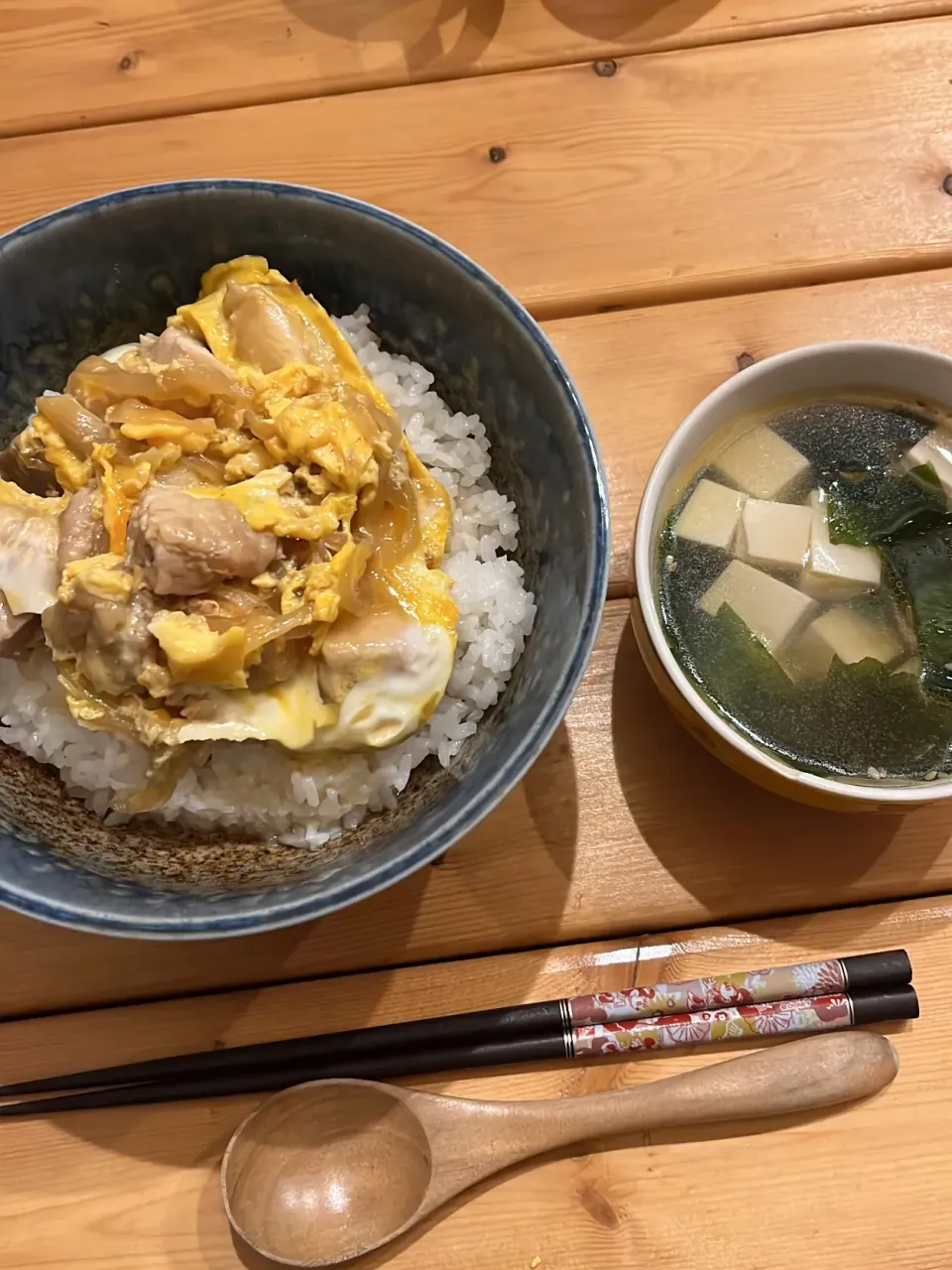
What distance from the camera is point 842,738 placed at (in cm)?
144

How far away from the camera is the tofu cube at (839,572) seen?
150cm

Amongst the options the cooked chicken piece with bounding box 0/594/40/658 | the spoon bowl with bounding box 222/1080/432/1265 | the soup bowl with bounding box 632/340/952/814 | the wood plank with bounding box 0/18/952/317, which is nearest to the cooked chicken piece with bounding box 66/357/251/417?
the cooked chicken piece with bounding box 0/594/40/658

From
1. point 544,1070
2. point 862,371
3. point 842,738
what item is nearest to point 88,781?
point 544,1070

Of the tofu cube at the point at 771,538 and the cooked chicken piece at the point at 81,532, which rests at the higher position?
the cooked chicken piece at the point at 81,532

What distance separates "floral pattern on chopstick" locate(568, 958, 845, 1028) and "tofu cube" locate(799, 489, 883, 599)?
57cm

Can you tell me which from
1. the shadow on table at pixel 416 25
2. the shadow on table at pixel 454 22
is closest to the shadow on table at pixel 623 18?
→ the shadow on table at pixel 454 22

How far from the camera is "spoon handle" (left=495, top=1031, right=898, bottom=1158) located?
1.33 m

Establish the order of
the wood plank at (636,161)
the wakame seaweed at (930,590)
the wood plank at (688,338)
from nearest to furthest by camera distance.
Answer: the wakame seaweed at (930,590)
the wood plank at (688,338)
the wood plank at (636,161)

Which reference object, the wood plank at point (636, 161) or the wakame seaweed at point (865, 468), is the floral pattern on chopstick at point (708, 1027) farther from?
the wood plank at point (636, 161)

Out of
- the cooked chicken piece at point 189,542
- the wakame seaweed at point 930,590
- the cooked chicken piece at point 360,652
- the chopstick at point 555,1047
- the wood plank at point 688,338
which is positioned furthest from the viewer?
the wood plank at point 688,338

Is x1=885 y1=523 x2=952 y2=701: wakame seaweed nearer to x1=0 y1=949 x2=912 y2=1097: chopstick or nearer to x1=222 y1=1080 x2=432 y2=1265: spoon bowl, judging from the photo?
x1=0 y1=949 x2=912 y2=1097: chopstick

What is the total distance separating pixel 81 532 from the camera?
48.6 inches

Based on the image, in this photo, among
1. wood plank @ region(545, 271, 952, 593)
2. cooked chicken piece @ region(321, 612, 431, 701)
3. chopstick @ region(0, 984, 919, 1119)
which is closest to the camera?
cooked chicken piece @ region(321, 612, 431, 701)

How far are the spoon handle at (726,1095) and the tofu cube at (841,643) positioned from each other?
1.82ft
